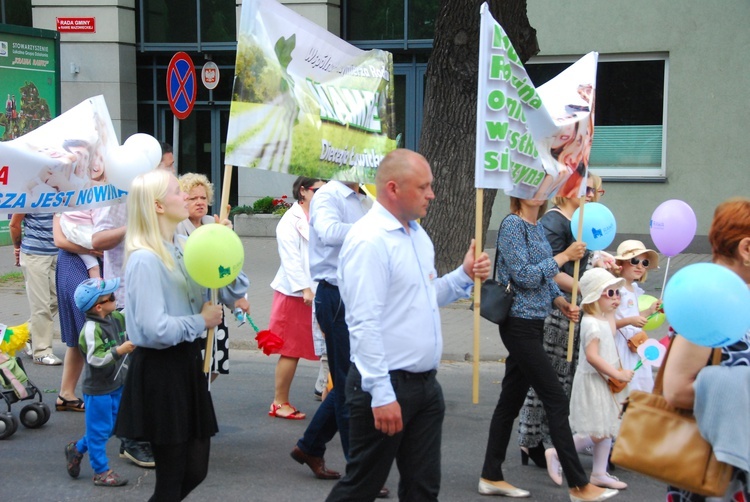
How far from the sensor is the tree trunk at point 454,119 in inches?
436

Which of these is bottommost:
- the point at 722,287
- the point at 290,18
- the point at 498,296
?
the point at 498,296

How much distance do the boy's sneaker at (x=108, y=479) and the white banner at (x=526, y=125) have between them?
267cm

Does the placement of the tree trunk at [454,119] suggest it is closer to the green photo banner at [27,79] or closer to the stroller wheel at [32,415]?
the stroller wheel at [32,415]

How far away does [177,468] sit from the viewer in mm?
4195

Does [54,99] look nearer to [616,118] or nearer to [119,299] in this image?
[616,118]

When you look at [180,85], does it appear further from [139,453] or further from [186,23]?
[139,453]

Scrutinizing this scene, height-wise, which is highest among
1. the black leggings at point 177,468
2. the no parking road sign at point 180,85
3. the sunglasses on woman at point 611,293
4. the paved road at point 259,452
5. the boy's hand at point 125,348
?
the no parking road sign at point 180,85

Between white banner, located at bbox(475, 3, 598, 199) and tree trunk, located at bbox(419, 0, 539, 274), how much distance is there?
17.3 feet

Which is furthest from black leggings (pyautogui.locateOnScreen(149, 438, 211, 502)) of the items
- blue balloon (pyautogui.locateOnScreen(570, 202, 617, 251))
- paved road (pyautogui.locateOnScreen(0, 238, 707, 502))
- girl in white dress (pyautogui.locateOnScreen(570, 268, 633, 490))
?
blue balloon (pyautogui.locateOnScreen(570, 202, 617, 251))

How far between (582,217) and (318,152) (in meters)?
1.61

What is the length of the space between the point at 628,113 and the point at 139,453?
12572 millimetres

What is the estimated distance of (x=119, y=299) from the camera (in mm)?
6191

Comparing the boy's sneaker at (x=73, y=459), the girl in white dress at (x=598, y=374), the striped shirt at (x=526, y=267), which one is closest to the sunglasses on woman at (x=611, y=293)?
the girl in white dress at (x=598, y=374)

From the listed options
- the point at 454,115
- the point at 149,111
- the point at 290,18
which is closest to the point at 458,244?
the point at 454,115
